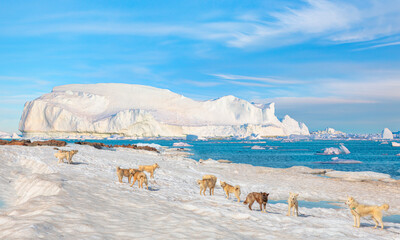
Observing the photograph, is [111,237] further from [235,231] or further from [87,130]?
[87,130]

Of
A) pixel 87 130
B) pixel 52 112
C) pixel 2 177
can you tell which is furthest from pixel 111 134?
pixel 2 177

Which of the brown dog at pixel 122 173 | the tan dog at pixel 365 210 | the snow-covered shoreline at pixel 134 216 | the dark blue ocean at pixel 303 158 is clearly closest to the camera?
the snow-covered shoreline at pixel 134 216

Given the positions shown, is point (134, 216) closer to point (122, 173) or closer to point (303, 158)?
point (122, 173)

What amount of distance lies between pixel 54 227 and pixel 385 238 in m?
8.79

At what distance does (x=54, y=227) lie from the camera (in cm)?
722

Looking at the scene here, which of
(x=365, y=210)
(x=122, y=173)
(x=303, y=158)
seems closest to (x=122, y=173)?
(x=122, y=173)

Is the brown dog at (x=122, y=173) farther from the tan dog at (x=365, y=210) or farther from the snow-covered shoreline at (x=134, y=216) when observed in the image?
the tan dog at (x=365, y=210)

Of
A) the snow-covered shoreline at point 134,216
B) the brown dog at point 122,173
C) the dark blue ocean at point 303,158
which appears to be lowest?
the dark blue ocean at point 303,158

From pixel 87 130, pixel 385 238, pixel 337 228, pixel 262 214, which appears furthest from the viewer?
pixel 87 130

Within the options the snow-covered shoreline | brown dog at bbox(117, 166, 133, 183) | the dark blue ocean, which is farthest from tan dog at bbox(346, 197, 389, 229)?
the dark blue ocean

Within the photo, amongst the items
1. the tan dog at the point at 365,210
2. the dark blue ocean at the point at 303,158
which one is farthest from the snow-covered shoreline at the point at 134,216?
the dark blue ocean at the point at 303,158

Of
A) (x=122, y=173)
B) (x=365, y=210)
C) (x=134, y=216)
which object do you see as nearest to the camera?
(x=134, y=216)

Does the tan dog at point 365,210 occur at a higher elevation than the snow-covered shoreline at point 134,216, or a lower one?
higher

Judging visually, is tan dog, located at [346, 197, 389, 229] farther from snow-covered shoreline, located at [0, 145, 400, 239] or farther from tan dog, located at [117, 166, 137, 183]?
tan dog, located at [117, 166, 137, 183]
